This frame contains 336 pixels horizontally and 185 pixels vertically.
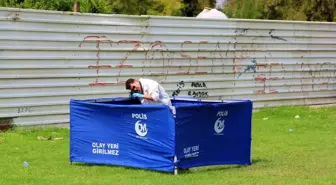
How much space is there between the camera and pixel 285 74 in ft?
67.7

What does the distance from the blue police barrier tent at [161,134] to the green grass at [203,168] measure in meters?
0.17

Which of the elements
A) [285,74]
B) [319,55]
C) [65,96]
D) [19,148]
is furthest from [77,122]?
[319,55]

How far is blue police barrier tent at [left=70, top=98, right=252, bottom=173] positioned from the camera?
10336 mm

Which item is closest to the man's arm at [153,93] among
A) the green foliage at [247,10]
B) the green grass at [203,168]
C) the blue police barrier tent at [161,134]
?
the blue police barrier tent at [161,134]

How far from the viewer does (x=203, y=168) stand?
10992mm

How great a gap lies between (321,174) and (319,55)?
11.2 m

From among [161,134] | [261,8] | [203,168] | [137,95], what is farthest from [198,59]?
[261,8]

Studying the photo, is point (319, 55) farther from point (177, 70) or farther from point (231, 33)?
point (177, 70)

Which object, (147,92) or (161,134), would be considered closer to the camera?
(161,134)

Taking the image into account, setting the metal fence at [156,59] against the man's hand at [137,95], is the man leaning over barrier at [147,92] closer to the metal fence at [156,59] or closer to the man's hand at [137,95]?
the man's hand at [137,95]

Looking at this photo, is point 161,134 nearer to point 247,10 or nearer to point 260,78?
point 260,78

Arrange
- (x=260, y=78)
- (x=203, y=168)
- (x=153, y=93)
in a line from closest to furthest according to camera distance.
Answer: (x=203, y=168) → (x=153, y=93) → (x=260, y=78)

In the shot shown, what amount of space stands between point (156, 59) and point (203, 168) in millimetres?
6590

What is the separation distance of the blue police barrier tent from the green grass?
175mm
